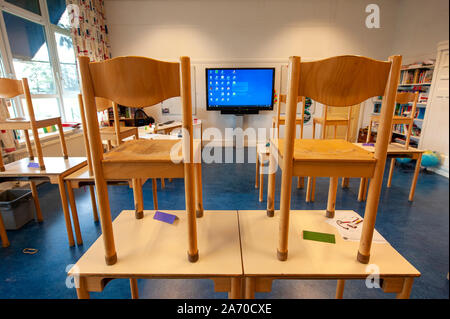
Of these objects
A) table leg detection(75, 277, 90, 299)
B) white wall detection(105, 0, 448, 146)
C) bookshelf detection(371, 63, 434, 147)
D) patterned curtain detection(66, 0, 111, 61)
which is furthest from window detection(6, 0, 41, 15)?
bookshelf detection(371, 63, 434, 147)

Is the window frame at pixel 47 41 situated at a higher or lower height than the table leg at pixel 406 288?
higher

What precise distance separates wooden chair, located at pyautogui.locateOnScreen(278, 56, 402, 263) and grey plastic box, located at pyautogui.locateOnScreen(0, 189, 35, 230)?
221cm

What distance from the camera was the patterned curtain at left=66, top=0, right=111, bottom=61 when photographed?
3619 mm

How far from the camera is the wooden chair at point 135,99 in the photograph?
27.5 inches

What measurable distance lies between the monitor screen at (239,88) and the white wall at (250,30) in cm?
30

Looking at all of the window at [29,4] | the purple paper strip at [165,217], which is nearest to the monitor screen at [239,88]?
the window at [29,4]

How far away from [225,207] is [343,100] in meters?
1.80

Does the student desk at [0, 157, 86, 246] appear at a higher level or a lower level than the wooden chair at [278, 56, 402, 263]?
lower

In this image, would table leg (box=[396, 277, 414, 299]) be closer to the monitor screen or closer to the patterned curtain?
the monitor screen

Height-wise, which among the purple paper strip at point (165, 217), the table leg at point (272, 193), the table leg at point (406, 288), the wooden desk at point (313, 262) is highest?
the table leg at point (272, 193)

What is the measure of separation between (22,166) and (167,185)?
1.46 meters

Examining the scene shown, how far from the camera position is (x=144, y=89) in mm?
719

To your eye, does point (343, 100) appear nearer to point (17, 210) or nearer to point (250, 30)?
point (17, 210)

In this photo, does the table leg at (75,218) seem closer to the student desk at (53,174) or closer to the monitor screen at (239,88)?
the student desk at (53,174)
